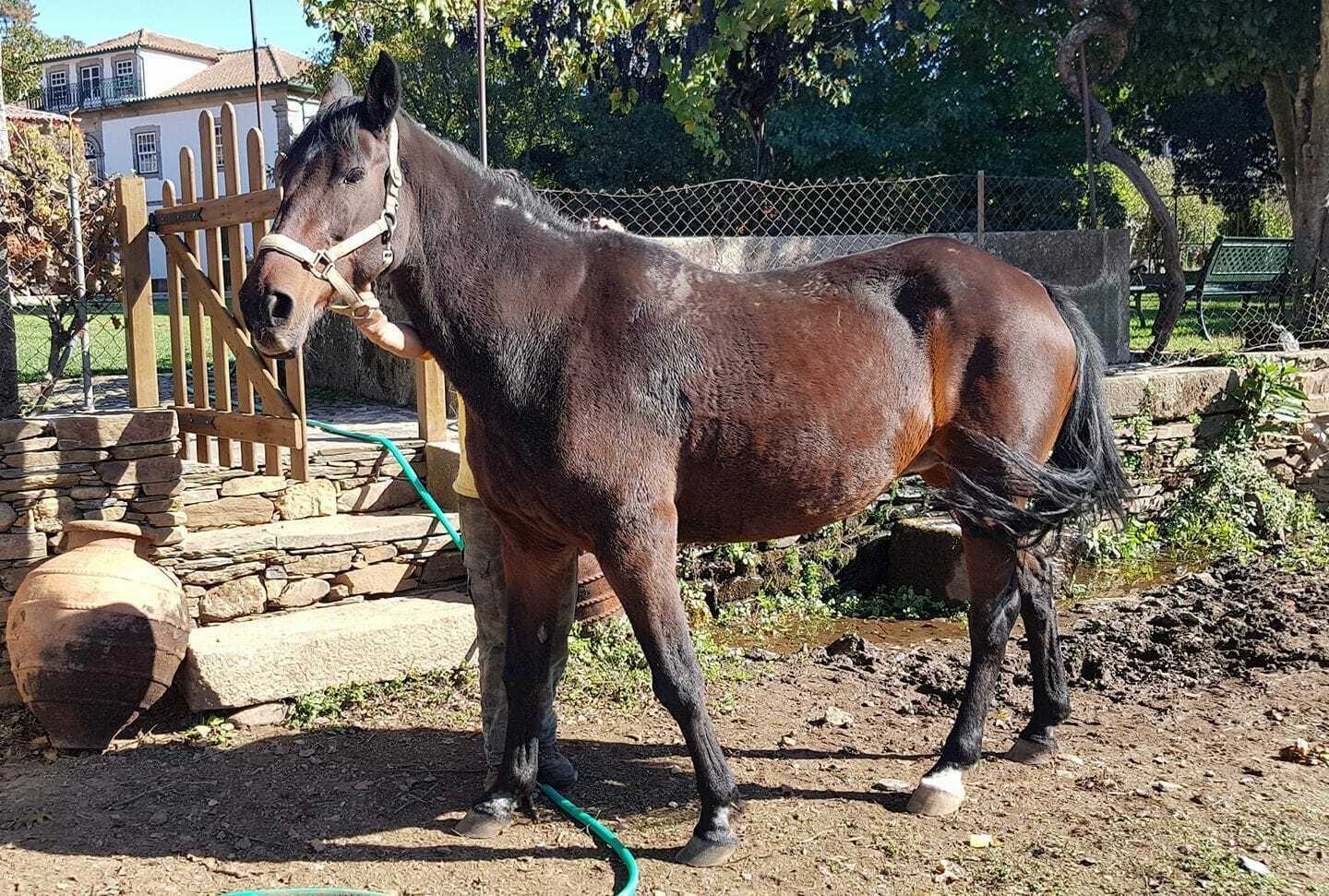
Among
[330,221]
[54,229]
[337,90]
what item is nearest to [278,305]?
[330,221]

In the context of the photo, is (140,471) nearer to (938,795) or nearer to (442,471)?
(442,471)

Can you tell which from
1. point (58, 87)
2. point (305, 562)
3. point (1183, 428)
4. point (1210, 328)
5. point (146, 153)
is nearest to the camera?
point (305, 562)

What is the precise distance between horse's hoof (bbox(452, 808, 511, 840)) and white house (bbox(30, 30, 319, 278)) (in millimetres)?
19547

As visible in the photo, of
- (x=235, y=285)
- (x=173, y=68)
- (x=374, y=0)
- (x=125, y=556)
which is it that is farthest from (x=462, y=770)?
(x=173, y=68)

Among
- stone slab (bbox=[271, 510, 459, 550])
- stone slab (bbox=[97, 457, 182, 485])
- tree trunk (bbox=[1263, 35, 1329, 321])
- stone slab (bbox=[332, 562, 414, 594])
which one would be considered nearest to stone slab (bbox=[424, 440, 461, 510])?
stone slab (bbox=[271, 510, 459, 550])

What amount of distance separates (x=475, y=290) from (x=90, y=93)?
61323 millimetres

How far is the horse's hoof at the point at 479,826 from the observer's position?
377 centimetres

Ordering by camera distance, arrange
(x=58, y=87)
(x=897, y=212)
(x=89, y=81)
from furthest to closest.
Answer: (x=58, y=87), (x=89, y=81), (x=897, y=212)

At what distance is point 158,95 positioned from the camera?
155ft

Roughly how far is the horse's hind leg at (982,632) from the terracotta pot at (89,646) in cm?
323

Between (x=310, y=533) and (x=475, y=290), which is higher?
(x=475, y=290)

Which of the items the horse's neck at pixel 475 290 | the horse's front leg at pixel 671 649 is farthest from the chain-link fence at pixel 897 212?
the horse's front leg at pixel 671 649

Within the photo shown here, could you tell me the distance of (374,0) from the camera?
10.5 metres

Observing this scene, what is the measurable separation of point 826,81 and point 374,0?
464 cm
